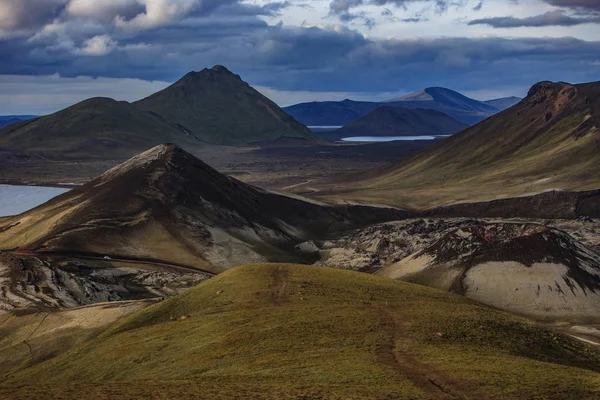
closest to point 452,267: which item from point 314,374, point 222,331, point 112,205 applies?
point 222,331

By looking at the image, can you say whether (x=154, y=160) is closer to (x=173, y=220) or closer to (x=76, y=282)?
(x=173, y=220)

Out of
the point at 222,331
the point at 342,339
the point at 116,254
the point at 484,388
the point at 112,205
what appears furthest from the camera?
the point at 112,205

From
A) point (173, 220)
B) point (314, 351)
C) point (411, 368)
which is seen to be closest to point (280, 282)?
point (314, 351)

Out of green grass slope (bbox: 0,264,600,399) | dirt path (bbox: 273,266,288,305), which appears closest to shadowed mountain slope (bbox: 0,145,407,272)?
dirt path (bbox: 273,266,288,305)

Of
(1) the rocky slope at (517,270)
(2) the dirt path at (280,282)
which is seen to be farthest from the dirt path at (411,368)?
(1) the rocky slope at (517,270)

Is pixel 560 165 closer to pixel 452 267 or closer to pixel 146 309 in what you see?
pixel 452 267

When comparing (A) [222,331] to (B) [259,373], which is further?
(A) [222,331]
